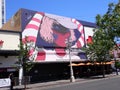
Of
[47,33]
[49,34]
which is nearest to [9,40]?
[47,33]

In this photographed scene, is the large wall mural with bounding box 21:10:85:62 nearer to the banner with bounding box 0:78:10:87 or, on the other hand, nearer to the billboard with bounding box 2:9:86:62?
the billboard with bounding box 2:9:86:62

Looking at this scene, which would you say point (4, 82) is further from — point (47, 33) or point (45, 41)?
point (47, 33)

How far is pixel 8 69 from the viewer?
120 ft

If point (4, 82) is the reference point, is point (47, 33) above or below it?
above

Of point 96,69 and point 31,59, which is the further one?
point 96,69

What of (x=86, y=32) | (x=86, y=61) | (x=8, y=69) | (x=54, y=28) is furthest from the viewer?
(x=86, y=32)

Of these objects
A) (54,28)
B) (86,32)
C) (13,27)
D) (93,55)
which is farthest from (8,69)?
(86,32)

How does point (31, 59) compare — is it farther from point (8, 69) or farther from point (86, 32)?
point (86, 32)

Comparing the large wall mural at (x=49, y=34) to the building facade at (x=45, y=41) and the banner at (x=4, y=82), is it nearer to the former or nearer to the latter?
the building facade at (x=45, y=41)

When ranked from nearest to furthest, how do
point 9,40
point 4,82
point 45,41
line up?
1. point 4,82
2. point 9,40
3. point 45,41

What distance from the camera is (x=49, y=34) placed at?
144ft

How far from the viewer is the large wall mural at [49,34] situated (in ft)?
133

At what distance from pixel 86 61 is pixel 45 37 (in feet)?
33.9

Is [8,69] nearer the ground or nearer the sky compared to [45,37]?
nearer the ground
